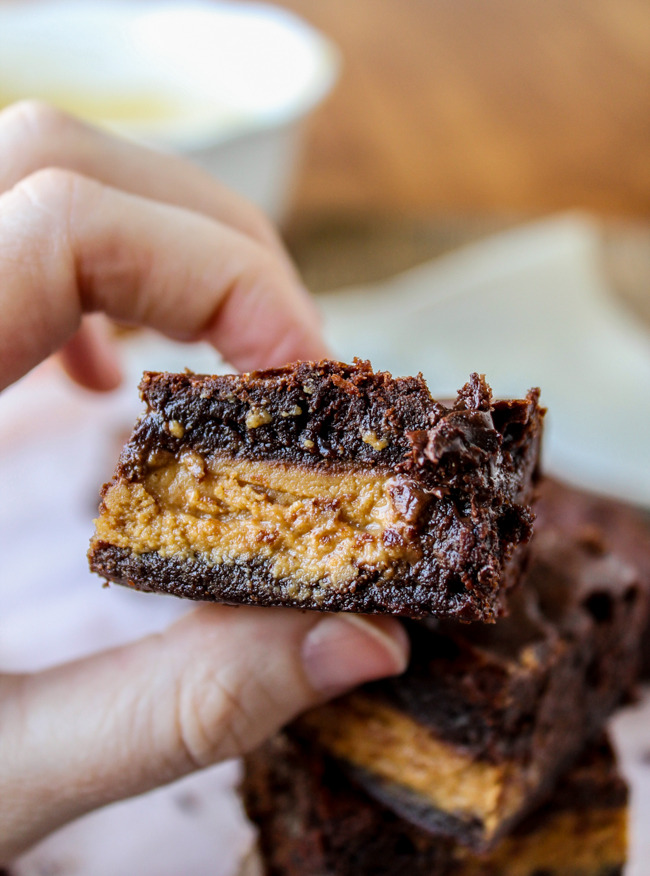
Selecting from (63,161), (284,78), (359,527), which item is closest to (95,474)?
(63,161)

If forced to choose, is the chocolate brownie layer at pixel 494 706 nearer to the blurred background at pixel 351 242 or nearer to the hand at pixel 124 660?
the hand at pixel 124 660

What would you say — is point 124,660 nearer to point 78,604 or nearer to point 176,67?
point 78,604

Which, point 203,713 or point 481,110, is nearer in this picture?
point 203,713

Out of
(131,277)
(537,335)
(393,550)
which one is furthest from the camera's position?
(537,335)

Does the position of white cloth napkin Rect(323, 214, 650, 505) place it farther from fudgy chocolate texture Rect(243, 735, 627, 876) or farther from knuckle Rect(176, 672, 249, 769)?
knuckle Rect(176, 672, 249, 769)

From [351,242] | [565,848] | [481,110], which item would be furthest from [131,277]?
[481,110]

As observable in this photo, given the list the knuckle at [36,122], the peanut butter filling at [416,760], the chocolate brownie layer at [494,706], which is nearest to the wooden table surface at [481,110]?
the knuckle at [36,122]
